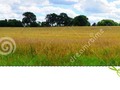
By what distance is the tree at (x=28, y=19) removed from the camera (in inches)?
70.6

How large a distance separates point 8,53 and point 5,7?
26 centimetres

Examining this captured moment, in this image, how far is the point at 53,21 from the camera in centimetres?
183

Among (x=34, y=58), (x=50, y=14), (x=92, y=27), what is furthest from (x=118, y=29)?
(x=34, y=58)

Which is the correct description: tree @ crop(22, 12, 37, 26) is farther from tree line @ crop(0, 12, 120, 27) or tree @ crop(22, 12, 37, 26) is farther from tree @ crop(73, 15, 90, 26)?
tree @ crop(73, 15, 90, 26)

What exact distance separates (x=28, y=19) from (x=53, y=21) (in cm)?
15

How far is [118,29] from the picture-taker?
180 centimetres

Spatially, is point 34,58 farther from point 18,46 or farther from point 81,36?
point 81,36

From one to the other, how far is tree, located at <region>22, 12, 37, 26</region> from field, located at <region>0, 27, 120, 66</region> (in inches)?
1.8

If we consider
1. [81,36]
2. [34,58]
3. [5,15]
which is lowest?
[34,58]

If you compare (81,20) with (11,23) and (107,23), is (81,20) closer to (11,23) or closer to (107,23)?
(107,23)

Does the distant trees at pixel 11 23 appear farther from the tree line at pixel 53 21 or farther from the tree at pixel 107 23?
the tree at pixel 107 23
